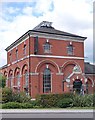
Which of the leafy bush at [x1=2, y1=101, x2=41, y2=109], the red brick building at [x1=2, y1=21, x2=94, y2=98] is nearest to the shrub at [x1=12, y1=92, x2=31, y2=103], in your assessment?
the leafy bush at [x1=2, y1=101, x2=41, y2=109]

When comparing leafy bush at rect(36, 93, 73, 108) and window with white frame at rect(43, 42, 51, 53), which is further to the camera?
window with white frame at rect(43, 42, 51, 53)

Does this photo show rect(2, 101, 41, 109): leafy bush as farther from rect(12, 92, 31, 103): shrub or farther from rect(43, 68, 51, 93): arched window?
rect(43, 68, 51, 93): arched window

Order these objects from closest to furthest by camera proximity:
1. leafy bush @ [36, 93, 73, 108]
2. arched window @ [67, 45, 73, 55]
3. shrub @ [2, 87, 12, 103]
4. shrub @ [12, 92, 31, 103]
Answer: leafy bush @ [36, 93, 73, 108] < shrub @ [2, 87, 12, 103] < shrub @ [12, 92, 31, 103] < arched window @ [67, 45, 73, 55]

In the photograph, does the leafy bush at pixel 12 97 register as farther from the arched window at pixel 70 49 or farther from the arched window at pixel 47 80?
the arched window at pixel 70 49

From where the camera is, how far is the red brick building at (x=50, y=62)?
41.2 m

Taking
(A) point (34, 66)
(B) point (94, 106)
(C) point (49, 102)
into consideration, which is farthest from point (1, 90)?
(A) point (34, 66)

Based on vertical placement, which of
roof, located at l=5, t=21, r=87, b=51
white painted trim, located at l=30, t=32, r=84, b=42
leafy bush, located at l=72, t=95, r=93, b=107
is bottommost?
leafy bush, located at l=72, t=95, r=93, b=107

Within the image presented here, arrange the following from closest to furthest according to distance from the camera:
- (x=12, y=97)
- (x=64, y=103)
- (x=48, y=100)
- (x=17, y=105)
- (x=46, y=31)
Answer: (x=17, y=105), (x=64, y=103), (x=48, y=100), (x=12, y=97), (x=46, y=31)

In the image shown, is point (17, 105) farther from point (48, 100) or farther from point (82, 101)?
point (82, 101)

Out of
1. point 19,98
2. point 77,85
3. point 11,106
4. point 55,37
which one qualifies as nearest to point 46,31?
point 55,37

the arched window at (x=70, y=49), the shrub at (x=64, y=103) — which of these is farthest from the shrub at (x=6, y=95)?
the arched window at (x=70, y=49)

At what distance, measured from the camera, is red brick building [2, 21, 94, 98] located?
41.2 m

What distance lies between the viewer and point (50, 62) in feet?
139

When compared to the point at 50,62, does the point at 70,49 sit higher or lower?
higher
